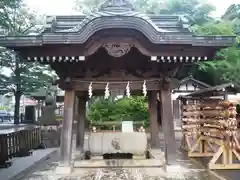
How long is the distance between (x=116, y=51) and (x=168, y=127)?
8.85 ft

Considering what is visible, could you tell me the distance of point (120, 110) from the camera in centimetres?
2017

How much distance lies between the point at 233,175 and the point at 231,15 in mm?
19600

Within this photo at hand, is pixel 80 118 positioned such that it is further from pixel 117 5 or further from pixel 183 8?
pixel 183 8

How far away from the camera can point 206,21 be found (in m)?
23.7

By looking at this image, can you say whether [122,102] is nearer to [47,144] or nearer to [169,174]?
[47,144]

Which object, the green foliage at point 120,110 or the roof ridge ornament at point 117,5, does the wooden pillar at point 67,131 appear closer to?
the roof ridge ornament at point 117,5

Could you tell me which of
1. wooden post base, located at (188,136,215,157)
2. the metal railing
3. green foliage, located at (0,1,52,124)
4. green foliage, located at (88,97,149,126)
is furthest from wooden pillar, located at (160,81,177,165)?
green foliage, located at (0,1,52,124)

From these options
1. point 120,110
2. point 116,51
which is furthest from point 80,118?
point 120,110

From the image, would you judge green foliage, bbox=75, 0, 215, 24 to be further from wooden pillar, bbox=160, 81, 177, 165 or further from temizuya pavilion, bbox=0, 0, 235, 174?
wooden pillar, bbox=160, 81, 177, 165

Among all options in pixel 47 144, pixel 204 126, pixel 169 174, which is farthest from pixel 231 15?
pixel 169 174

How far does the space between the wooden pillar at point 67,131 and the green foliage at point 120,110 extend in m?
10.5

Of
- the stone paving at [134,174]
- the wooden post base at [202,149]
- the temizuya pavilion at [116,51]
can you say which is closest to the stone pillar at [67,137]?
the temizuya pavilion at [116,51]

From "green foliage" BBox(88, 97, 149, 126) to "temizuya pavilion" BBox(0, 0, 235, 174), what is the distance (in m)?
10.5

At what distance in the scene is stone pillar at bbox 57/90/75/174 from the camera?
8.26m
